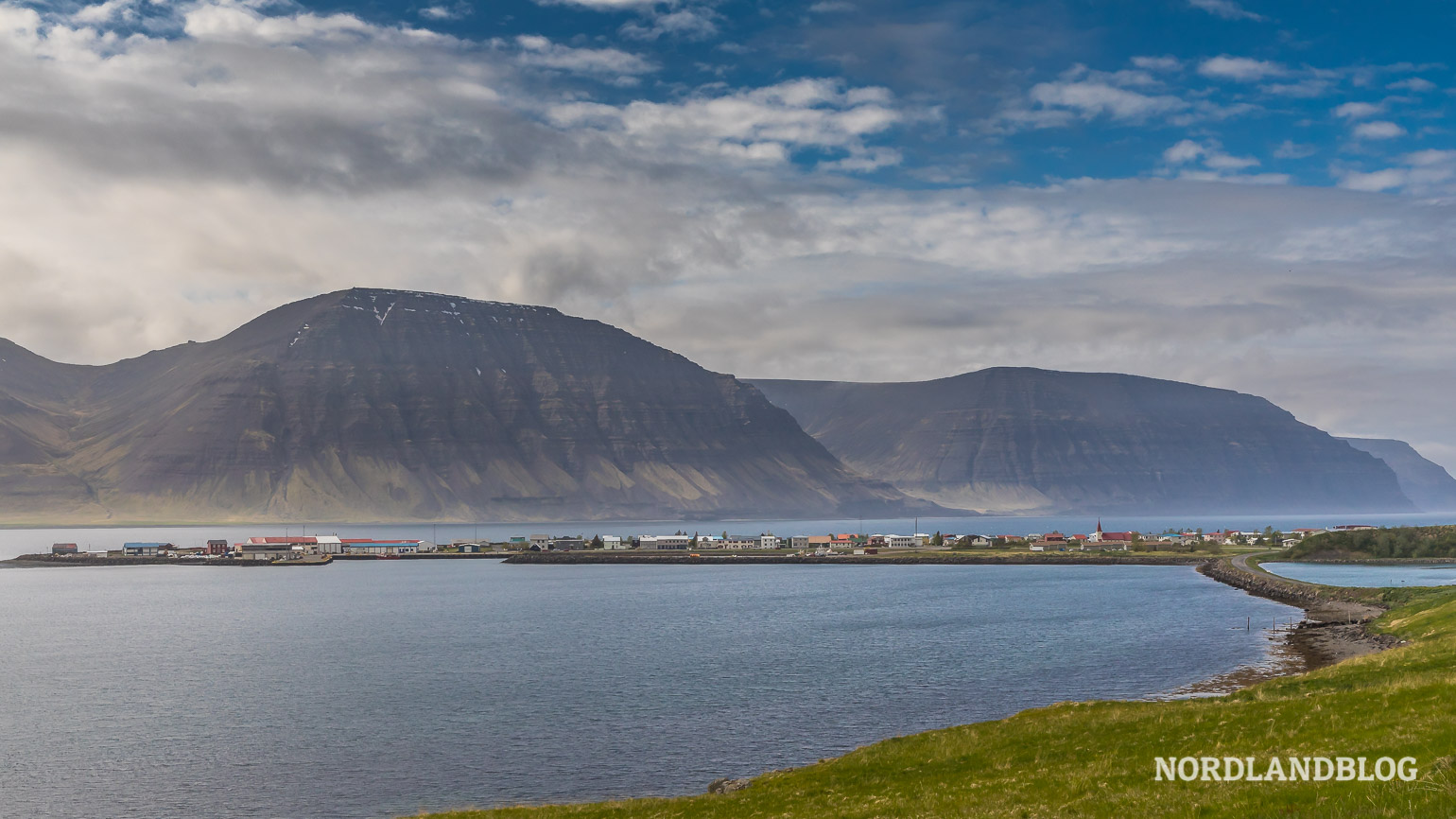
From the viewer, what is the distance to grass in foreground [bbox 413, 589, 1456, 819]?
2209 cm

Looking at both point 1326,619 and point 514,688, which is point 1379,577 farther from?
point 514,688

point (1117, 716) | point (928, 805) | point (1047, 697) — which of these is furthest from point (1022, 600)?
point (928, 805)

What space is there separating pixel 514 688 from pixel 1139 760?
192 ft

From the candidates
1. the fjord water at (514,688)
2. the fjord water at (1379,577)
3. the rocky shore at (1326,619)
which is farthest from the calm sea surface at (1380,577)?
the fjord water at (514,688)

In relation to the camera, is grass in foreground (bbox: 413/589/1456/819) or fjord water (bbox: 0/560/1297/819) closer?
grass in foreground (bbox: 413/589/1456/819)

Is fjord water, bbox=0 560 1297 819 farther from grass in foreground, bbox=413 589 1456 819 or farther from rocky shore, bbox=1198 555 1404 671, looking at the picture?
grass in foreground, bbox=413 589 1456 819

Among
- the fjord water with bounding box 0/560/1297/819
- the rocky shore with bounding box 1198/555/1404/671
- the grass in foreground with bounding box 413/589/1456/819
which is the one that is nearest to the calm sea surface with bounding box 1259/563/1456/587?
the rocky shore with bounding box 1198/555/1404/671

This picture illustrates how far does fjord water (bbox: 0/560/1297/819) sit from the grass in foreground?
11288 millimetres

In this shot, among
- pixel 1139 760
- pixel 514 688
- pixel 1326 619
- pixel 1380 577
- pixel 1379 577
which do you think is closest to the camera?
pixel 1139 760

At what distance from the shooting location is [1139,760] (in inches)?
1201

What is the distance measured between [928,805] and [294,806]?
33.5 metres

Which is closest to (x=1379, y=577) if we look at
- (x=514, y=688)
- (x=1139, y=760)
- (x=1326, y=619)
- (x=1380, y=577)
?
(x=1380, y=577)

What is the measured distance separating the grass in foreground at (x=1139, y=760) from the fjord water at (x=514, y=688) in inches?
444

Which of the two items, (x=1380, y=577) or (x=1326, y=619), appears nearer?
(x=1326, y=619)
